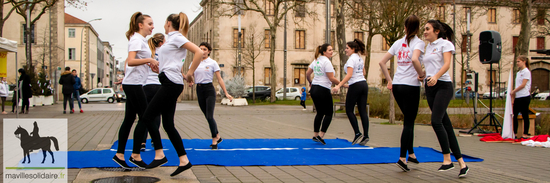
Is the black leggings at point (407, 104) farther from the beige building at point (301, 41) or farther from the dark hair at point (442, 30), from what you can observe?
the beige building at point (301, 41)

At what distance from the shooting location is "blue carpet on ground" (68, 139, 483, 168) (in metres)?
5.77

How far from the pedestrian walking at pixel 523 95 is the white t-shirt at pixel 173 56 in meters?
6.98

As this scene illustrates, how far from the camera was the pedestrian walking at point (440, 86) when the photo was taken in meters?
5.16

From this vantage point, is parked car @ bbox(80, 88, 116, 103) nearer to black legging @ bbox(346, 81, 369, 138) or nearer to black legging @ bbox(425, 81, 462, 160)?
black legging @ bbox(346, 81, 369, 138)

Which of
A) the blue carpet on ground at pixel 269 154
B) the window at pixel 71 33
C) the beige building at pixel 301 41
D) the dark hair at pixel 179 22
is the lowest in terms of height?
the blue carpet on ground at pixel 269 154

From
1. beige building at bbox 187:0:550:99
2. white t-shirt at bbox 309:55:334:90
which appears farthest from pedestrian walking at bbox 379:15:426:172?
beige building at bbox 187:0:550:99

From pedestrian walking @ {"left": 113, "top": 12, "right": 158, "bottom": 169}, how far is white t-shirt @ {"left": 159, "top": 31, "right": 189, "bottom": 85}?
0.24 m

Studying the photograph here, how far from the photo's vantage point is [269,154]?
6.54m

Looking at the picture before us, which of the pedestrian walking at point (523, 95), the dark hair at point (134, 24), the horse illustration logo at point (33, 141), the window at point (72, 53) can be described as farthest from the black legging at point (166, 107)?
the window at point (72, 53)

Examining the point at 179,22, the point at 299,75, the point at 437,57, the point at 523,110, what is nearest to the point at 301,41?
the point at 299,75

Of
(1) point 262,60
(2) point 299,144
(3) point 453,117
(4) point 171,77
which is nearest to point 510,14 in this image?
(1) point 262,60

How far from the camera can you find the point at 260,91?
41656 mm

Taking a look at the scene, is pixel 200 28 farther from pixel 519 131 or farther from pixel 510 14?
pixel 519 131

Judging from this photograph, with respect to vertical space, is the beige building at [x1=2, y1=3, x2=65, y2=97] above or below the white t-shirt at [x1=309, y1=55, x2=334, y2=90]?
above
